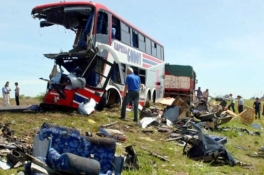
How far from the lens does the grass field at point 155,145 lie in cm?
558

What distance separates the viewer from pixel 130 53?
14609 millimetres

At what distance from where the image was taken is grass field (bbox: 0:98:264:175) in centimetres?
558

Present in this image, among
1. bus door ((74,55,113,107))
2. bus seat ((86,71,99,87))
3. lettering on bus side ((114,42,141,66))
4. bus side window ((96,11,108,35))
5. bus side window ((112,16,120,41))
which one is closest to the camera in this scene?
bus door ((74,55,113,107))

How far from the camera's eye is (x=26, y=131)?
6.83 meters

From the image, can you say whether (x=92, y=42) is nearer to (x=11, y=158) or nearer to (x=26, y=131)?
(x=26, y=131)

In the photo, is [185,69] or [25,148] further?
[185,69]

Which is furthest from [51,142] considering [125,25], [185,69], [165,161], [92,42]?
[185,69]

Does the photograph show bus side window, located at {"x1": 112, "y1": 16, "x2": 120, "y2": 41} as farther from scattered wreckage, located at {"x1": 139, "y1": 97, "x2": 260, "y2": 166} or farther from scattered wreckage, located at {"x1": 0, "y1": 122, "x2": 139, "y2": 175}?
scattered wreckage, located at {"x1": 0, "y1": 122, "x2": 139, "y2": 175}

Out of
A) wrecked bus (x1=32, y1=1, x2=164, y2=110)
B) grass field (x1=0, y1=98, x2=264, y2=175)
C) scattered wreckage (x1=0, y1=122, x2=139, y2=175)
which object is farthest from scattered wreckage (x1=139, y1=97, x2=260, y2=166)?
scattered wreckage (x1=0, y1=122, x2=139, y2=175)

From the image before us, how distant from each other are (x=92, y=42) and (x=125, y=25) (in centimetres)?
306

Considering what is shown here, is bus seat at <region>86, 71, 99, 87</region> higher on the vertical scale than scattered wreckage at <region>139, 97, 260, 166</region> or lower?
higher

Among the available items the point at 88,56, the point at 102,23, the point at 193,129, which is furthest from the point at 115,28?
the point at 193,129

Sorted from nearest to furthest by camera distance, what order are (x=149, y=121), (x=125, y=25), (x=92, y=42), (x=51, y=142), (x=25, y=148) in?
1. (x=51, y=142)
2. (x=25, y=148)
3. (x=149, y=121)
4. (x=92, y=42)
5. (x=125, y=25)

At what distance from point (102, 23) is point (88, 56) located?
1568 mm
